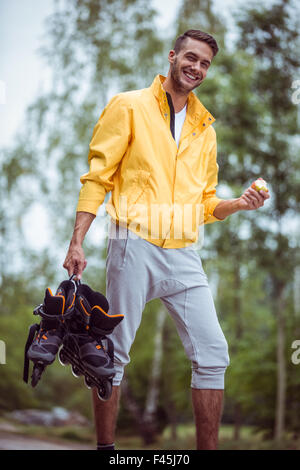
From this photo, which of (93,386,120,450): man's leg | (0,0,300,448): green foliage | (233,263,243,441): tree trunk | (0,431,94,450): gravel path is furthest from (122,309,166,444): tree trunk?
(93,386,120,450): man's leg

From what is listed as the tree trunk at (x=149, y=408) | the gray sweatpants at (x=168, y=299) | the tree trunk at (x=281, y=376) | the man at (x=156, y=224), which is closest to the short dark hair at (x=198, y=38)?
the man at (x=156, y=224)

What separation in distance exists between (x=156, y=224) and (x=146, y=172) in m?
0.19

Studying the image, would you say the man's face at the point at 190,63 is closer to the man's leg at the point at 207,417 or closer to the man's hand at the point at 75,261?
the man's hand at the point at 75,261

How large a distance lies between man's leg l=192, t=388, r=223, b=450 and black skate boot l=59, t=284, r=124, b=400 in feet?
1.07

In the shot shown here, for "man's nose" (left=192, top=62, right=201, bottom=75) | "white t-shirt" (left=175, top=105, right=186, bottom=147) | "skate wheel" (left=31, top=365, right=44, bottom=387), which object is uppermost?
"man's nose" (left=192, top=62, right=201, bottom=75)

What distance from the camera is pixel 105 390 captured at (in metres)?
1.72

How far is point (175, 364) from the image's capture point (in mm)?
9867

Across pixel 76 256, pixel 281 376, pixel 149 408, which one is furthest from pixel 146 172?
pixel 149 408

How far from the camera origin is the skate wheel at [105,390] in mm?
1708

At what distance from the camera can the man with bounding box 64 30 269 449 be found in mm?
1823

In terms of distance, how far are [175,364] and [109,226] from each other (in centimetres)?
830

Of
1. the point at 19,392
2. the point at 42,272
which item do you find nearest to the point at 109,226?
the point at 42,272

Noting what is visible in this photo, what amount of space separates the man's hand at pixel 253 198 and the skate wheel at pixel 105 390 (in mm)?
802

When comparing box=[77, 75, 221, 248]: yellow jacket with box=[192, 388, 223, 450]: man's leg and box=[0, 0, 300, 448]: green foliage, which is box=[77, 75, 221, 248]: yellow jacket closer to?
box=[192, 388, 223, 450]: man's leg
